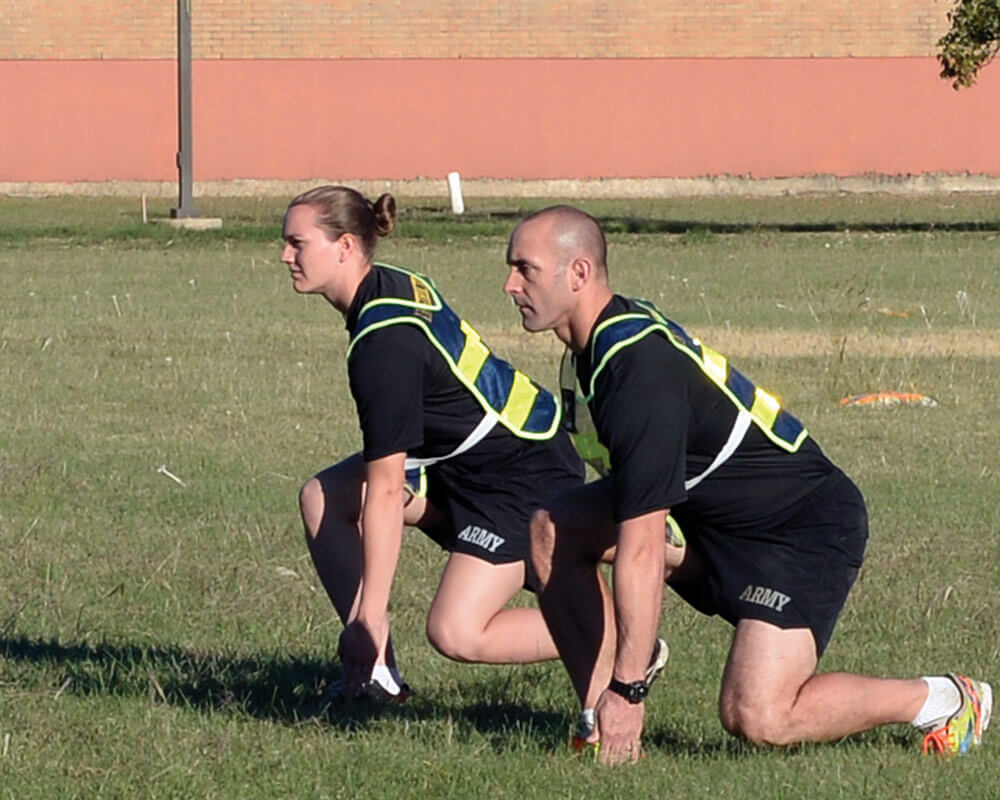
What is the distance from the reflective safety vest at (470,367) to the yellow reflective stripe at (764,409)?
101cm

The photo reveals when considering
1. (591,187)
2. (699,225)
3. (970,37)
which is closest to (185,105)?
(699,225)

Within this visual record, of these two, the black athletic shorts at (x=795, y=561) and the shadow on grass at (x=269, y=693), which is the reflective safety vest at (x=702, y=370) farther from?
the shadow on grass at (x=269, y=693)

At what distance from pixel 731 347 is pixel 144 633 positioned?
32.1 feet

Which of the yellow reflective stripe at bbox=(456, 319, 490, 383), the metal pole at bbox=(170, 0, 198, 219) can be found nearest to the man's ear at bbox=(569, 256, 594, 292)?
the yellow reflective stripe at bbox=(456, 319, 490, 383)

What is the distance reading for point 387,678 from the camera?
20.4ft

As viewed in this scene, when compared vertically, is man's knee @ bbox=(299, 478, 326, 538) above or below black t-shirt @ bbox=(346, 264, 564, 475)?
below

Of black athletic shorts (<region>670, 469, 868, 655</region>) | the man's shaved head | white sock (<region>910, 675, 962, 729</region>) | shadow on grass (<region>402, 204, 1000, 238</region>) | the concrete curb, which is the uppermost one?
the man's shaved head

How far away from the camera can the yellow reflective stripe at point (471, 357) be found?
20.2ft

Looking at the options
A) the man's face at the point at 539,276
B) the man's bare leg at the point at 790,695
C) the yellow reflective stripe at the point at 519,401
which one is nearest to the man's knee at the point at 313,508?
the yellow reflective stripe at the point at 519,401

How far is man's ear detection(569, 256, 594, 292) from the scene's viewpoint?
5.22 metres

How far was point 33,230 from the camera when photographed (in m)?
31.9

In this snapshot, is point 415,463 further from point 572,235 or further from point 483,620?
point 572,235

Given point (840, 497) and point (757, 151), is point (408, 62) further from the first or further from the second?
point (840, 497)

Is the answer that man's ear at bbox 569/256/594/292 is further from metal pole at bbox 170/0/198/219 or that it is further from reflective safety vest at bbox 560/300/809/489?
metal pole at bbox 170/0/198/219
